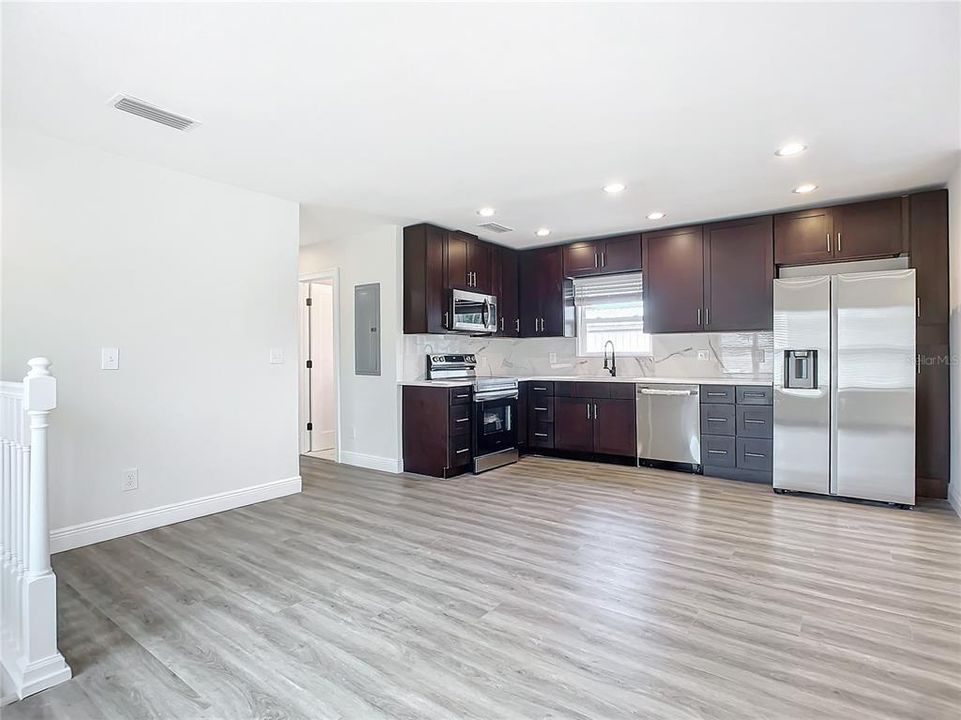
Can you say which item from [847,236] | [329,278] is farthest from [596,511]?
[329,278]

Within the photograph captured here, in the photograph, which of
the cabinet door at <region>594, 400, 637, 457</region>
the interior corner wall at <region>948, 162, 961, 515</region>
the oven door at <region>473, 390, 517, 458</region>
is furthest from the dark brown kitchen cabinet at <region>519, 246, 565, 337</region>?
the interior corner wall at <region>948, 162, 961, 515</region>

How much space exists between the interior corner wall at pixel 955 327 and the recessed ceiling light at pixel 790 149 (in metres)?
1.26

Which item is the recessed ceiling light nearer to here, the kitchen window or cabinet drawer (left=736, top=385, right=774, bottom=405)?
cabinet drawer (left=736, top=385, right=774, bottom=405)

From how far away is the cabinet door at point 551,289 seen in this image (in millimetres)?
6117

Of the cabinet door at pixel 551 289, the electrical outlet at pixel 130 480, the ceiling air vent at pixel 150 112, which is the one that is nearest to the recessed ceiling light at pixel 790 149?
the cabinet door at pixel 551 289

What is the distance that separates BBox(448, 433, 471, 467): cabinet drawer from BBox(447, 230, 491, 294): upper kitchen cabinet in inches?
61.3

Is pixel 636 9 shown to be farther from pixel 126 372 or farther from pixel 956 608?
pixel 126 372

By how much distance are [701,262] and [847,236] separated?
3.89 ft

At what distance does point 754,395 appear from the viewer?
15.3 feet

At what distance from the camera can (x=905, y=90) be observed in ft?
8.45

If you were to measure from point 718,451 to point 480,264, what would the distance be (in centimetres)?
308

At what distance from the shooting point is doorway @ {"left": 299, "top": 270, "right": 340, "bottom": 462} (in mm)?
6359

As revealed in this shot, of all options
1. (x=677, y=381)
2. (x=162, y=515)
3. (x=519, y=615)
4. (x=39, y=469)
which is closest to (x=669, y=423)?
(x=677, y=381)

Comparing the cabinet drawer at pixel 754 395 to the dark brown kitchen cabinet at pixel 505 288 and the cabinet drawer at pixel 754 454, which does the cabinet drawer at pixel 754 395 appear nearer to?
the cabinet drawer at pixel 754 454
